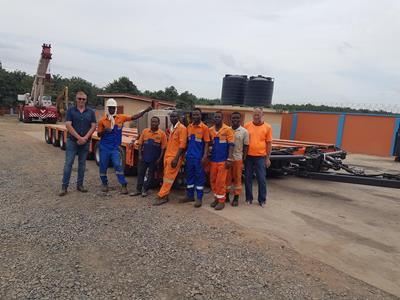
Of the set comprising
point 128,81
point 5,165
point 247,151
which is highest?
point 128,81

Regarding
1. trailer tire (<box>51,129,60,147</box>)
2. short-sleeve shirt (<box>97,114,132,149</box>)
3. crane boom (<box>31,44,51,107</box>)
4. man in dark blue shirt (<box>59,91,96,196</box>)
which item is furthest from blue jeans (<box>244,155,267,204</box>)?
crane boom (<box>31,44,51,107</box>)

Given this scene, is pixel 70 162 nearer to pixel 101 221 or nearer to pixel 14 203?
pixel 14 203

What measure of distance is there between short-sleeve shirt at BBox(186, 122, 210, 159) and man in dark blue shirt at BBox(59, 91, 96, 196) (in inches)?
76.4

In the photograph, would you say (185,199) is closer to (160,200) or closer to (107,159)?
(160,200)

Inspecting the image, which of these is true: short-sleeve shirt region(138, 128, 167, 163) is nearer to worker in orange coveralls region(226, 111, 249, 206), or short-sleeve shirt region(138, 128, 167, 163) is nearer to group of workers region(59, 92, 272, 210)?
group of workers region(59, 92, 272, 210)

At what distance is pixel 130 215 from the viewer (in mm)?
5070

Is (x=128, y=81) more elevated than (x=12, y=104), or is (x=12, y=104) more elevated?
(x=128, y=81)

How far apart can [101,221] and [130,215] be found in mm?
467

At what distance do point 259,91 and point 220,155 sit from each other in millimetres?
12817

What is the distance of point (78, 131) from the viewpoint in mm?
6113

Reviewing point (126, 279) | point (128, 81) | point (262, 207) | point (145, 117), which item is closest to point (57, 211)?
point (126, 279)

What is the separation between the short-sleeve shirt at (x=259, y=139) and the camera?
5.83 metres

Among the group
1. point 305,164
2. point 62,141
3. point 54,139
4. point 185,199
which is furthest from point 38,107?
point 305,164

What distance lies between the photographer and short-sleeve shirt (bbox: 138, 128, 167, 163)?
6.08 metres
